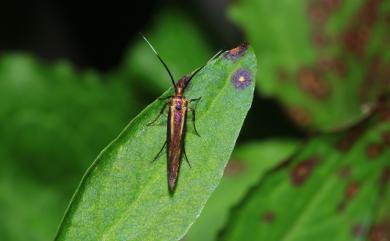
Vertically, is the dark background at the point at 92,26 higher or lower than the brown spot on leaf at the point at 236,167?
higher

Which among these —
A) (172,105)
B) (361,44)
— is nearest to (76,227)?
(172,105)

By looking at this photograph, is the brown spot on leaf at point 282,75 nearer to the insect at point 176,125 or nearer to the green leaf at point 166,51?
the green leaf at point 166,51

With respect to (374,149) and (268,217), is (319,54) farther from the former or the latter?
(268,217)

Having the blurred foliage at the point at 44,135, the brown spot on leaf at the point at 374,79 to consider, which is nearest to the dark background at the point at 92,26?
the blurred foliage at the point at 44,135

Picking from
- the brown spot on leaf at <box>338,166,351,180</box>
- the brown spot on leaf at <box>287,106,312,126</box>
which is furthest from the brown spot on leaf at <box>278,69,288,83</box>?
the brown spot on leaf at <box>338,166,351,180</box>

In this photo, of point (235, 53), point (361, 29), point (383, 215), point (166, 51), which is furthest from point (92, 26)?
point (235, 53)

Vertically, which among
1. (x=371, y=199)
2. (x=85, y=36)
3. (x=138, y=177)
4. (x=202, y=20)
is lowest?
(x=371, y=199)

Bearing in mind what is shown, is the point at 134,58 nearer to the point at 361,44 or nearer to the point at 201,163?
the point at 361,44
